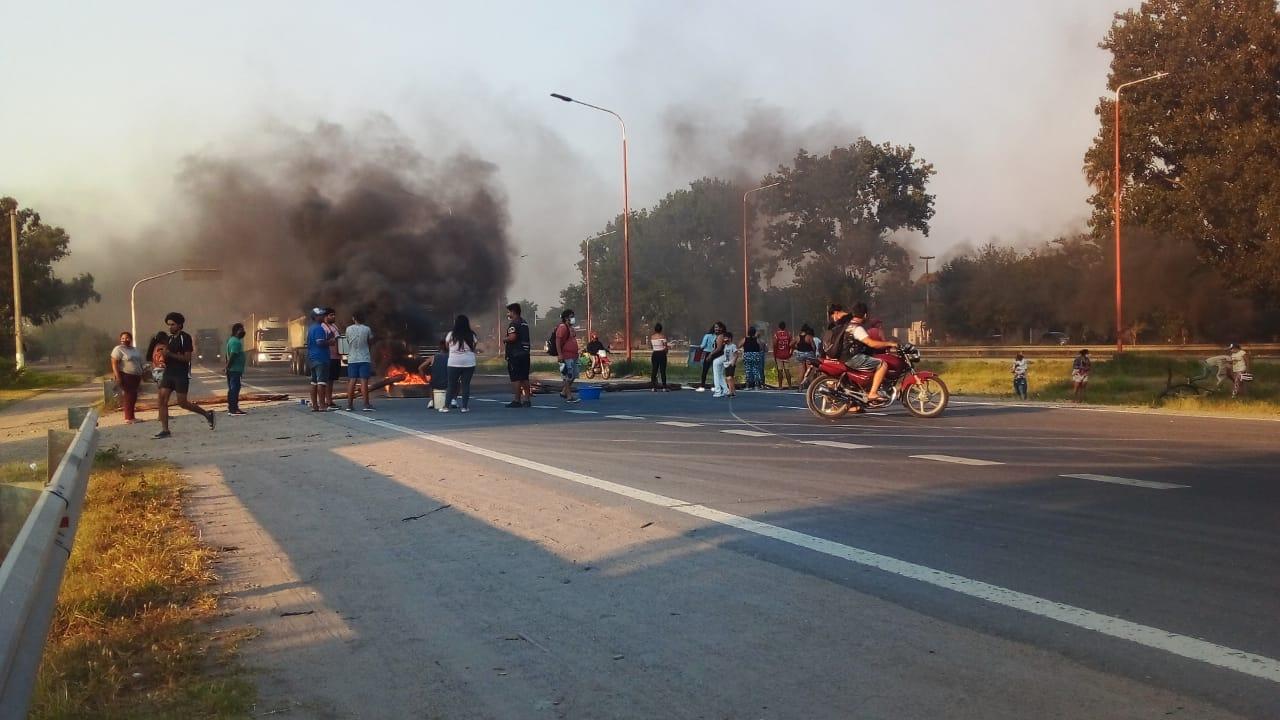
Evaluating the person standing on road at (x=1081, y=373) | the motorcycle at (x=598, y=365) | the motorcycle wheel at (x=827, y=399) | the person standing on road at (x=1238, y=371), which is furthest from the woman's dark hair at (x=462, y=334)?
the motorcycle at (x=598, y=365)

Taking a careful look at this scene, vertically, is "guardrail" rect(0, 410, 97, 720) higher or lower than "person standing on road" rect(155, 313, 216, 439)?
lower

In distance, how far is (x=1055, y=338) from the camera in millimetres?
58000

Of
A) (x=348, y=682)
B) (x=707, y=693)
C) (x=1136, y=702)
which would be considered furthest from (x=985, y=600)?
(x=348, y=682)

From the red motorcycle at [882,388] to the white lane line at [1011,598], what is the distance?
7.97 metres

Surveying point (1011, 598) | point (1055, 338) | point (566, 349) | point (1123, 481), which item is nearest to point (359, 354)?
point (566, 349)

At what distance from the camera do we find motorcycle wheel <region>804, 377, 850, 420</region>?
1575 centimetres

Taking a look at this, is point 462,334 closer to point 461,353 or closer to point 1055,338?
point 461,353

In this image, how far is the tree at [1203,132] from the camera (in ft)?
125

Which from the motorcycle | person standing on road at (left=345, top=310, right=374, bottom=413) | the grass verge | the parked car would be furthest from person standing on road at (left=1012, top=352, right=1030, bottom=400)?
the parked car

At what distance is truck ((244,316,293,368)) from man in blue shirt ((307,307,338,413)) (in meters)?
31.4

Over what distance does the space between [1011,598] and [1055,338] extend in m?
57.2

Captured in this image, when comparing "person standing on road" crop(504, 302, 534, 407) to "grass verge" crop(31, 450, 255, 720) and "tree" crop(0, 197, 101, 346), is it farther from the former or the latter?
"tree" crop(0, 197, 101, 346)

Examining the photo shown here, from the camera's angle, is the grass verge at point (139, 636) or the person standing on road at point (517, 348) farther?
the person standing on road at point (517, 348)

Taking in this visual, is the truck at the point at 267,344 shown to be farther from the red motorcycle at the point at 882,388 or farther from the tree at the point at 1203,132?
the red motorcycle at the point at 882,388
